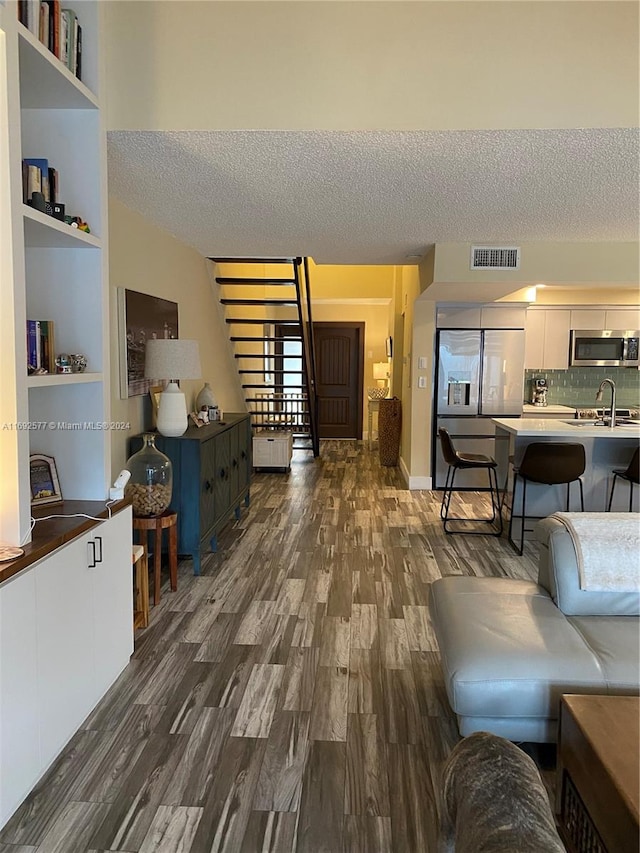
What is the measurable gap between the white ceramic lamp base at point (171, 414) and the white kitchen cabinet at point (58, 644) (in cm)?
124

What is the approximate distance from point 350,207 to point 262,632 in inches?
102

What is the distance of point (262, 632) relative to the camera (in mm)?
3064

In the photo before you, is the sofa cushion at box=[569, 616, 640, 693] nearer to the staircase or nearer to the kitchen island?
the kitchen island

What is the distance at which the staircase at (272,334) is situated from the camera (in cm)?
617

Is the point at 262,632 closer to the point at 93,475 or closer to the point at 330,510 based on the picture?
the point at 93,475

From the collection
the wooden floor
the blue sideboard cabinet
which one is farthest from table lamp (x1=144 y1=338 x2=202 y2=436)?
the wooden floor

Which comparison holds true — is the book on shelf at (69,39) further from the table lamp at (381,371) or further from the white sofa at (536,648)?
the table lamp at (381,371)

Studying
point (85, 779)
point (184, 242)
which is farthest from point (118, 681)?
point (184, 242)

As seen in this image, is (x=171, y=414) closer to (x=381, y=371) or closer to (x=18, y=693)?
(x=18, y=693)

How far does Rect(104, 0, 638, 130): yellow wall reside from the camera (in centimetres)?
244

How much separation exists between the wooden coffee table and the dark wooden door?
8607 mm

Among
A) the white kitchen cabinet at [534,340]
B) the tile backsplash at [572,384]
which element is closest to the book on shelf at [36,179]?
the white kitchen cabinet at [534,340]

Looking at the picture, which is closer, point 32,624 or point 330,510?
point 32,624

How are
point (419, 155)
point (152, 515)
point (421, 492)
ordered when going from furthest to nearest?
point (421, 492) → point (152, 515) → point (419, 155)
